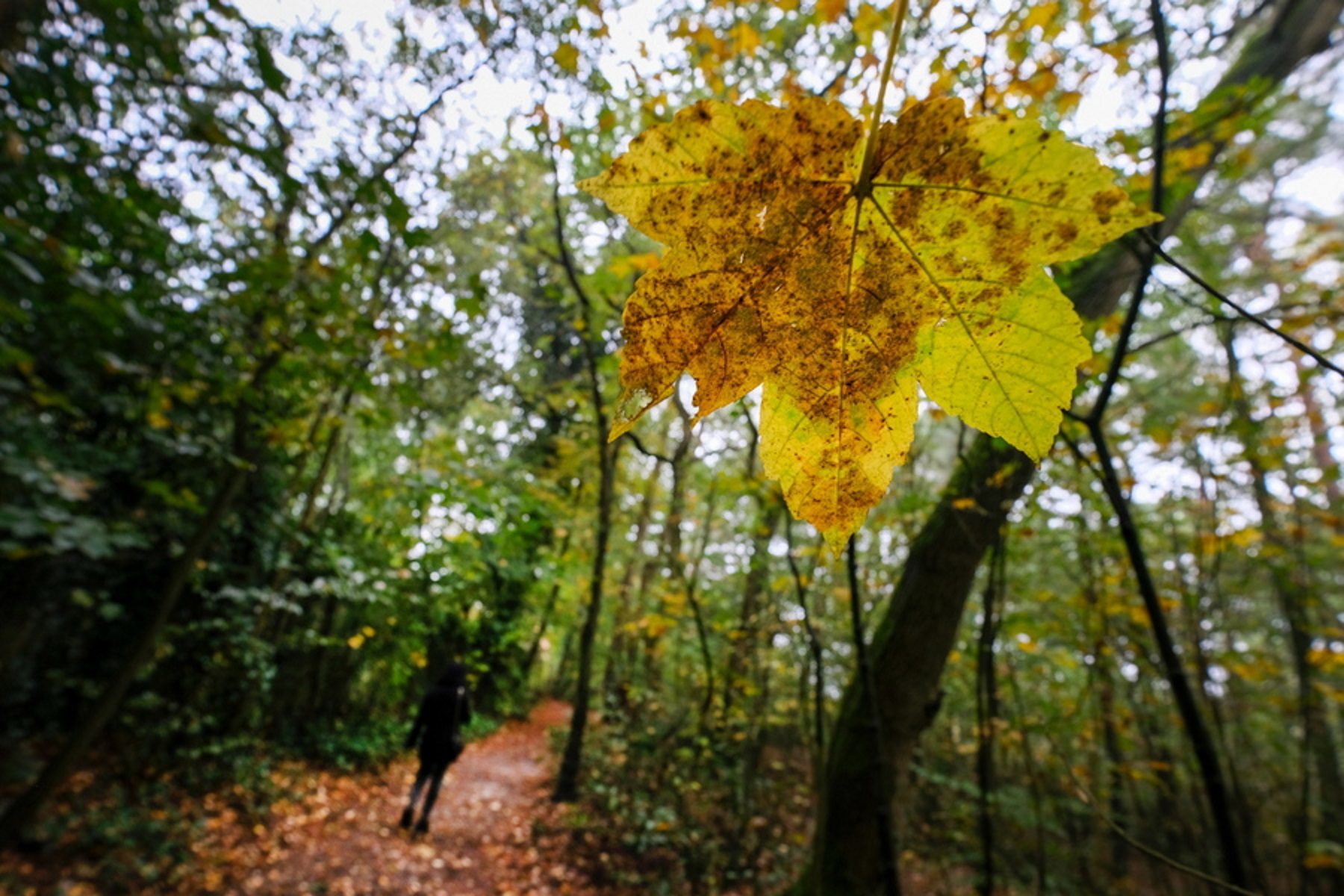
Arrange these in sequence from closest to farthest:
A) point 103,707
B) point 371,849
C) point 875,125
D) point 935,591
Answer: point 875,125
point 935,591
point 103,707
point 371,849

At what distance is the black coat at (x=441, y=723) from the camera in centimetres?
539

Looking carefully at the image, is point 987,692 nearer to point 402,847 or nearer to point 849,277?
point 849,277

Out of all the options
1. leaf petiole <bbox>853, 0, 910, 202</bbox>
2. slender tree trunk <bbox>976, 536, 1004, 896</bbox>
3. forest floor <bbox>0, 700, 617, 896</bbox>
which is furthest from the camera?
forest floor <bbox>0, 700, 617, 896</bbox>

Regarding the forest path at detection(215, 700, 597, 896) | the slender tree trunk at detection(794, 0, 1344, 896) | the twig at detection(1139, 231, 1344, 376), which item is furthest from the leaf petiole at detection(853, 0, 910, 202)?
the forest path at detection(215, 700, 597, 896)

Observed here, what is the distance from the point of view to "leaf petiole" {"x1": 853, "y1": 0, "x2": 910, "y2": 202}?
0.58m

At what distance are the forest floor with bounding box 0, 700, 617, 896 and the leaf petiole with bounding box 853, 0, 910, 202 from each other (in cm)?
579

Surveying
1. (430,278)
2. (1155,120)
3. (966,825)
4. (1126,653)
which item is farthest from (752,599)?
(1155,120)

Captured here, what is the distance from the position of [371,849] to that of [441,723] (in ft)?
3.90

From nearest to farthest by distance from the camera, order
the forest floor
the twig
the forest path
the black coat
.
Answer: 1. the twig
2. the forest floor
3. the forest path
4. the black coat

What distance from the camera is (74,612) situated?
18.1 ft

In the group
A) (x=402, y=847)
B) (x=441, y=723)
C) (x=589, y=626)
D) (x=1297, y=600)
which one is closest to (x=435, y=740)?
(x=441, y=723)

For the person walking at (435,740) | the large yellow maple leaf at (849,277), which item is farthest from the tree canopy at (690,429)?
the person walking at (435,740)

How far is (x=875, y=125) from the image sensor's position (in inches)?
24.8

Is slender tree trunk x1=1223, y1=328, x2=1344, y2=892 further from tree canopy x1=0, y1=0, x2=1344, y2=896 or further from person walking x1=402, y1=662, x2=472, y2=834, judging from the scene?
person walking x1=402, y1=662, x2=472, y2=834
